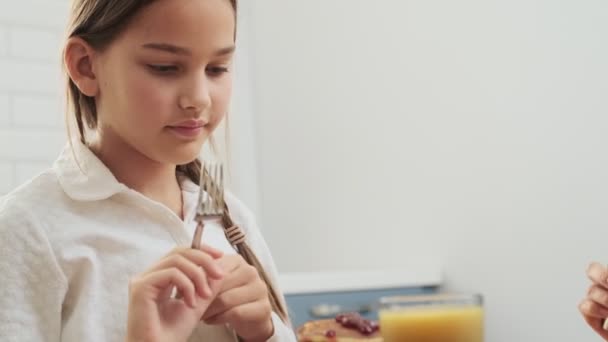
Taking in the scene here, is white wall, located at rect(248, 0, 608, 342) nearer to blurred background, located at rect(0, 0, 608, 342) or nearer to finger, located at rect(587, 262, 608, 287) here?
blurred background, located at rect(0, 0, 608, 342)

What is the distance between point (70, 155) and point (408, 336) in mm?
521

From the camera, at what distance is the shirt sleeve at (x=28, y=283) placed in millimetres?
1030

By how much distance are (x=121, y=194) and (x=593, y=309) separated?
557mm

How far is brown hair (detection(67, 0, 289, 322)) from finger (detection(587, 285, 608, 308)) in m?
0.39

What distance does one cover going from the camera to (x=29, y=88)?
2971 mm

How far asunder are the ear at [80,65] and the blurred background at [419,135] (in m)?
1.19

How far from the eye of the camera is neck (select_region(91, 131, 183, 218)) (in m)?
1.16

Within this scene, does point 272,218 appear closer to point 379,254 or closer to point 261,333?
point 379,254

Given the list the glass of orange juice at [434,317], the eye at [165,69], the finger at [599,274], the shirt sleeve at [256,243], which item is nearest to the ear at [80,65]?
the eye at [165,69]

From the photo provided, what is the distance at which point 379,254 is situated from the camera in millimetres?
3016

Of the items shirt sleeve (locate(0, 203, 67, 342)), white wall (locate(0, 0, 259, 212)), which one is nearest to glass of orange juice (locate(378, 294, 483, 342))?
shirt sleeve (locate(0, 203, 67, 342))

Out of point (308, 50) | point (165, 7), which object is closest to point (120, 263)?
point (165, 7)

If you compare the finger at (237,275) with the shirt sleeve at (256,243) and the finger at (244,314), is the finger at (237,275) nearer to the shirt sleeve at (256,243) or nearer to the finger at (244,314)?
the finger at (244,314)

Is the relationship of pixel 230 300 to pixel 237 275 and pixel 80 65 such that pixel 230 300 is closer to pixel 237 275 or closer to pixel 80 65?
pixel 237 275
